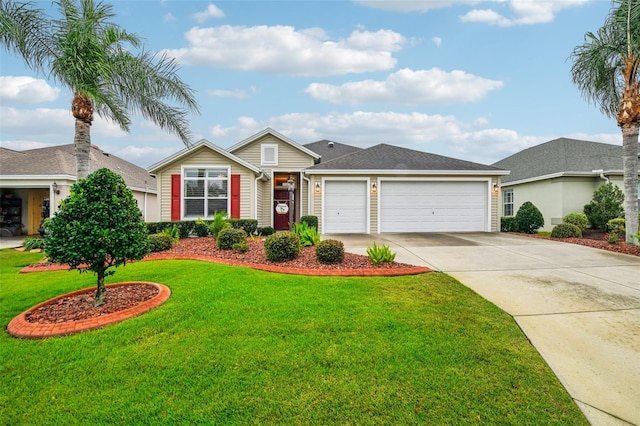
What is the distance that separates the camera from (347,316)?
142 inches

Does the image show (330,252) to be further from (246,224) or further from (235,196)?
(235,196)

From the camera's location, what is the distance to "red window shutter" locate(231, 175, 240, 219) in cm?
1218

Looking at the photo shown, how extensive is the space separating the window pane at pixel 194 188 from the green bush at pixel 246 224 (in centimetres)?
217

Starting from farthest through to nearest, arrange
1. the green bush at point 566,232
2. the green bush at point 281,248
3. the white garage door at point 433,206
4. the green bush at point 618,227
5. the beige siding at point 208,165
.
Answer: the white garage door at point 433,206, the beige siding at point 208,165, the green bush at point 566,232, the green bush at point 618,227, the green bush at point 281,248

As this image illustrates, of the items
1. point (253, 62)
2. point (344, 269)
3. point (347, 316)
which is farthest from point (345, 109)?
point (347, 316)

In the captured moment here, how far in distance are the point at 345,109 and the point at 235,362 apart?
17619 millimetres

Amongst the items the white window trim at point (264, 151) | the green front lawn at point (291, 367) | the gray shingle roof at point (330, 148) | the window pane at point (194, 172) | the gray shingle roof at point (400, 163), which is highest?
the gray shingle roof at point (330, 148)

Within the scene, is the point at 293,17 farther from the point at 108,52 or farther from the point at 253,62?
the point at 108,52

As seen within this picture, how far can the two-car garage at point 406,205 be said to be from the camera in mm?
12430

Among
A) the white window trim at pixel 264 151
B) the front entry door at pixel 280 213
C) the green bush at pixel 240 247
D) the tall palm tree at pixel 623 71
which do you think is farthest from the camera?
the front entry door at pixel 280 213

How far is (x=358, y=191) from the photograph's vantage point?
41.1ft

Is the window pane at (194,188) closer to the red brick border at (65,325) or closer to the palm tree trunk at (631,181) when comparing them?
the red brick border at (65,325)

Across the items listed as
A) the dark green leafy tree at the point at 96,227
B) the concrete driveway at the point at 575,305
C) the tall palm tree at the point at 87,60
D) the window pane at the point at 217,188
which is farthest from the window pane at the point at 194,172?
the dark green leafy tree at the point at 96,227

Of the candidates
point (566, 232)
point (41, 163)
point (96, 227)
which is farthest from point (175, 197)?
point (566, 232)
